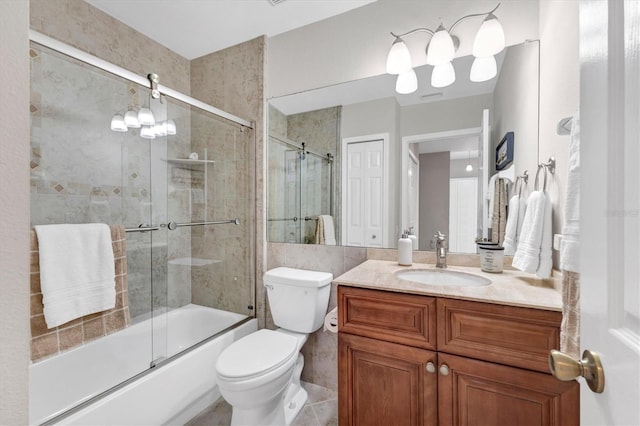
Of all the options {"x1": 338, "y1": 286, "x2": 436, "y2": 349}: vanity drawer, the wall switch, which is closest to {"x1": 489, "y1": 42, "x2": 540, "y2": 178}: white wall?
the wall switch

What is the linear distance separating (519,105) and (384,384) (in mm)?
1460

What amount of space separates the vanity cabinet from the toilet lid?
35 cm

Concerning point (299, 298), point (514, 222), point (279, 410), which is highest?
point (514, 222)

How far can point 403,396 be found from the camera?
45.8 inches

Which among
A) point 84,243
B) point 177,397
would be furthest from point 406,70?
point 177,397

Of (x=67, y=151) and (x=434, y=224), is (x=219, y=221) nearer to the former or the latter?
(x=67, y=151)

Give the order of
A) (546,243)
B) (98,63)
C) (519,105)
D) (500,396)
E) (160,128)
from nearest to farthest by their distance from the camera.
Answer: (500,396)
(546,243)
(98,63)
(519,105)
(160,128)

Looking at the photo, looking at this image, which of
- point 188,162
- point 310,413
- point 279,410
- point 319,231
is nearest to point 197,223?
point 188,162

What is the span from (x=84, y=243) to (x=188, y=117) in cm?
103

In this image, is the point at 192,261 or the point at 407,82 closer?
the point at 407,82

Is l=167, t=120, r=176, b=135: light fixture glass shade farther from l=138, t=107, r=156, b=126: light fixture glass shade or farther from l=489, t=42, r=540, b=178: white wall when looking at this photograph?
l=489, t=42, r=540, b=178: white wall

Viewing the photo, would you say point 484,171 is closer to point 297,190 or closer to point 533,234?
point 533,234

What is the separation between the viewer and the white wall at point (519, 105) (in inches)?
53.6

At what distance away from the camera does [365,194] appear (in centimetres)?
175
